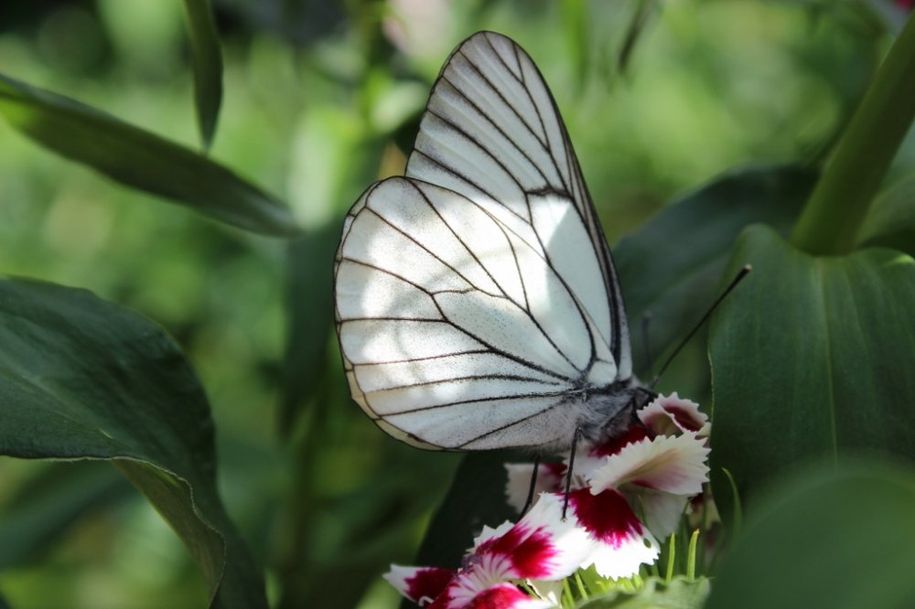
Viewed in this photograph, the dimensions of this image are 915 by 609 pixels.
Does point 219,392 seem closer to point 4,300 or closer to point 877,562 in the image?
point 4,300

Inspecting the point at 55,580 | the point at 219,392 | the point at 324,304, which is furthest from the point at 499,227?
the point at 55,580

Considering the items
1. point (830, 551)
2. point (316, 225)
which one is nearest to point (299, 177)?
point (316, 225)

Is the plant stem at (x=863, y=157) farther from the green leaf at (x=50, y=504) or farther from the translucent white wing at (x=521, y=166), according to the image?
the green leaf at (x=50, y=504)

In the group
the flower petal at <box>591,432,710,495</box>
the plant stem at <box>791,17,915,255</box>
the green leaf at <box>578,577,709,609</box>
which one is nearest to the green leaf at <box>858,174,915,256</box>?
the plant stem at <box>791,17,915,255</box>

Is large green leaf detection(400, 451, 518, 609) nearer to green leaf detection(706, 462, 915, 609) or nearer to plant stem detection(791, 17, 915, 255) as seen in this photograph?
plant stem detection(791, 17, 915, 255)

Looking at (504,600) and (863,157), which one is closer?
(504,600)

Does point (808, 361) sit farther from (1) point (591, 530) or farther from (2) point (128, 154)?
(2) point (128, 154)
